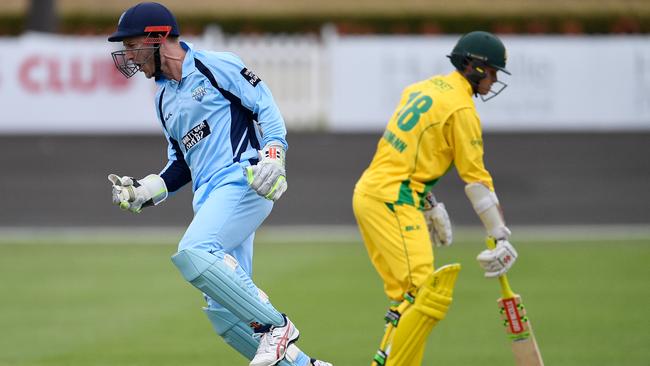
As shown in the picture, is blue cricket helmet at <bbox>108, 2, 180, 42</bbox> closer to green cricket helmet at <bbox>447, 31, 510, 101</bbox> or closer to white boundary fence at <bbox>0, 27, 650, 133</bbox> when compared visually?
green cricket helmet at <bbox>447, 31, 510, 101</bbox>

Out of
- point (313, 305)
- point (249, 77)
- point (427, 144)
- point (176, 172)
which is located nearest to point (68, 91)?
point (313, 305)

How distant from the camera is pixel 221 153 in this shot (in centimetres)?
641

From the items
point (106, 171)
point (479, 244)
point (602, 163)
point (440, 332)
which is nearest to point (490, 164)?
point (602, 163)

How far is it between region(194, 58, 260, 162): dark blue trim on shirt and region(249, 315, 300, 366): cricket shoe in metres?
0.98

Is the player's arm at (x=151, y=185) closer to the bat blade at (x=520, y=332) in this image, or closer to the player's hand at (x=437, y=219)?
the player's hand at (x=437, y=219)

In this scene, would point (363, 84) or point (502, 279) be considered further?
point (363, 84)

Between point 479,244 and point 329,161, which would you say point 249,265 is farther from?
point 329,161

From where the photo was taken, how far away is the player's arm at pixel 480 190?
6.57 metres

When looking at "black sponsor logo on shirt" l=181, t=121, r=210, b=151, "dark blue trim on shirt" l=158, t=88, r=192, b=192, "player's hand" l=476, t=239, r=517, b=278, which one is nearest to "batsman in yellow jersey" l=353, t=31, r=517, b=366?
"player's hand" l=476, t=239, r=517, b=278

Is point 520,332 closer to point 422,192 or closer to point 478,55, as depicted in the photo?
point 422,192

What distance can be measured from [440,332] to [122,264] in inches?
185

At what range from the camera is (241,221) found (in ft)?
20.7

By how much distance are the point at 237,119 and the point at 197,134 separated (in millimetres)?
235

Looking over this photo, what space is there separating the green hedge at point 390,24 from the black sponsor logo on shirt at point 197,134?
1937cm
